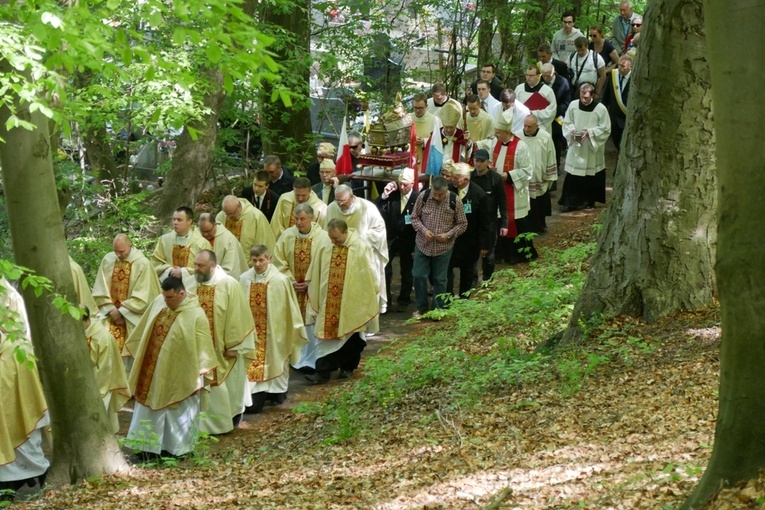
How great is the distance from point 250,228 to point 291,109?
6489 millimetres

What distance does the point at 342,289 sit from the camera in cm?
1291

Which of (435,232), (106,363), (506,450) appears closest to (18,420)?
A: (106,363)

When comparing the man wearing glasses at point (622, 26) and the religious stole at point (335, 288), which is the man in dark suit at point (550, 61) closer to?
the man wearing glasses at point (622, 26)

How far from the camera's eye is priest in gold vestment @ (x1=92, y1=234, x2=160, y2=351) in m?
12.9

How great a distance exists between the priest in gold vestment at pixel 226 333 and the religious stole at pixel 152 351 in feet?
1.81

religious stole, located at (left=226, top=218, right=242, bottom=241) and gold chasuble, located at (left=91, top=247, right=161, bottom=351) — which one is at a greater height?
religious stole, located at (left=226, top=218, right=242, bottom=241)

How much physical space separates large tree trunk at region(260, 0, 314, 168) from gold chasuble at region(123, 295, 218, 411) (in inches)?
299

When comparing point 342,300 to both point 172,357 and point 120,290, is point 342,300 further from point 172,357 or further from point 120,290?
point 120,290

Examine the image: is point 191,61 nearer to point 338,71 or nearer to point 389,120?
point 389,120

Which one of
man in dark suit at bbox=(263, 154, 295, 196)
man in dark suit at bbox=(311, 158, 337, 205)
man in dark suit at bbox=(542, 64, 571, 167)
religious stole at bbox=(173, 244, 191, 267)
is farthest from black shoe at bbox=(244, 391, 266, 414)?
man in dark suit at bbox=(542, 64, 571, 167)

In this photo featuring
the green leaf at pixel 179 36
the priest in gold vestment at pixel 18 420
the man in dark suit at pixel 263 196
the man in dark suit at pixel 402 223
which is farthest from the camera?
the man in dark suit at pixel 263 196

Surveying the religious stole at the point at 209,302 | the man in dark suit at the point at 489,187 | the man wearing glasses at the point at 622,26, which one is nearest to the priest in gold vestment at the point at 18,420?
the religious stole at the point at 209,302

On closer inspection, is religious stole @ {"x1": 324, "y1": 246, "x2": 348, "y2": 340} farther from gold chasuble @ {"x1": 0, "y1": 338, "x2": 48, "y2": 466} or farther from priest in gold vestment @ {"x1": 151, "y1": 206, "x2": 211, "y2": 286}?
gold chasuble @ {"x1": 0, "y1": 338, "x2": 48, "y2": 466}

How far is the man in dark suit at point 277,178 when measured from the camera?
15688mm
